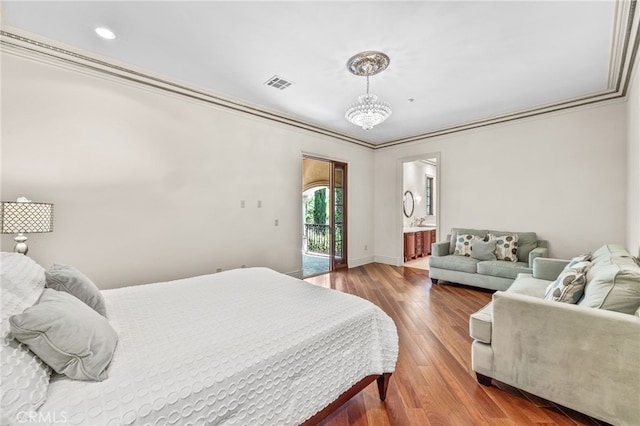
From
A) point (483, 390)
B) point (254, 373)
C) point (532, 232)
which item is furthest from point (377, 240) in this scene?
point (254, 373)

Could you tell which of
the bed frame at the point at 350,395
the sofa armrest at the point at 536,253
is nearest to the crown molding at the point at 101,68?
the bed frame at the point at 350,395

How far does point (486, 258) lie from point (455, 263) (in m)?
0.46

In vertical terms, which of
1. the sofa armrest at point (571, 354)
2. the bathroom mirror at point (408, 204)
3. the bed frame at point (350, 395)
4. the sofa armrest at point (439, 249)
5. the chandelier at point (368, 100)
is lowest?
the bed frame at point (350, 395)

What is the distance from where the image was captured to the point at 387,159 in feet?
20.2

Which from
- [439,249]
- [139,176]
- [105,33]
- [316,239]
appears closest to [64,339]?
[139,176]

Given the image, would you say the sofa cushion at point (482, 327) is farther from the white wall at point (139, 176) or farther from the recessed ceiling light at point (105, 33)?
the recessed ceiling light at point (105, 33)

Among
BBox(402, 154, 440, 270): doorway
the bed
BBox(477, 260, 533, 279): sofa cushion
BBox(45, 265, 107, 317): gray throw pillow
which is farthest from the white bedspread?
BBox(402, 154, 440, 270): doorway

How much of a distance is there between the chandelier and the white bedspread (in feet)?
6.63

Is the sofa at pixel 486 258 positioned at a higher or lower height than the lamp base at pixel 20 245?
lower

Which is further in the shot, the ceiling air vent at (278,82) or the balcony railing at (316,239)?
the balcony railing at (316,239)

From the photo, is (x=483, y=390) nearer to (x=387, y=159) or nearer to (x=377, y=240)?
(x=377, y=240)

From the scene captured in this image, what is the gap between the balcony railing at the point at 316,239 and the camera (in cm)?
784

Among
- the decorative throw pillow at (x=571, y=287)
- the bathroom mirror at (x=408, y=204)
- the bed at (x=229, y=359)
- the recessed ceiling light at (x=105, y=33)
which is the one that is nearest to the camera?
the bed at (x=229, y=359)

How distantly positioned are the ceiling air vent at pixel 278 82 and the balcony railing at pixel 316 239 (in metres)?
4.77
